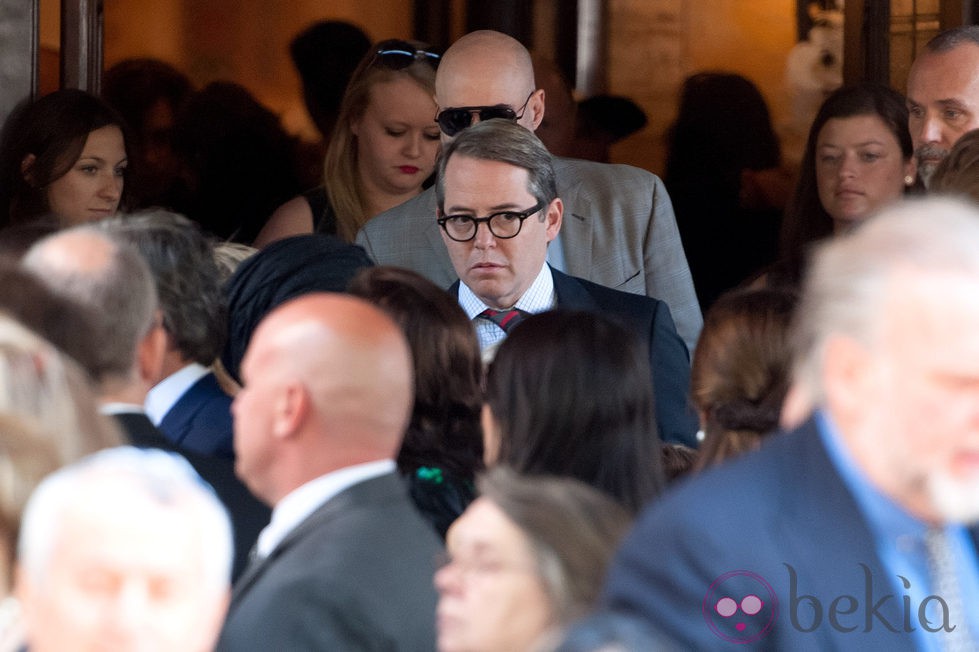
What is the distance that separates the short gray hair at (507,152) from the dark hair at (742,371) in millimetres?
1189

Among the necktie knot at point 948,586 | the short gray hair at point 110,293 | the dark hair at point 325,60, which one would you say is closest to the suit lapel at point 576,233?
the short gray hair at point 110,293

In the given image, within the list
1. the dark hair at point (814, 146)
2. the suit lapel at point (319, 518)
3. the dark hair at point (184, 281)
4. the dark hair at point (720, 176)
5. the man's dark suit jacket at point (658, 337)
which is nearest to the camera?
the suit lapel at point (319, 518)

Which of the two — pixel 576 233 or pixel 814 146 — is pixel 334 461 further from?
pixel 814 146

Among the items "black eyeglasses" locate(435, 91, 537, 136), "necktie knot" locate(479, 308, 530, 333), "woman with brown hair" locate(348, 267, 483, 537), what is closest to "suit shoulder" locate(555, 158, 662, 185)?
"black eyeglasses" locate(435, 91, 537, 136)

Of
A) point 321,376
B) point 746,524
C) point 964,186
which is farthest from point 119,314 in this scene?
point 964,186

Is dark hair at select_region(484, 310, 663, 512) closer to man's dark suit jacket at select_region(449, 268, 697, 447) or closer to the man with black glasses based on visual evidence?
man's dark suit jacket at select_region(449, 268, 697, 447)

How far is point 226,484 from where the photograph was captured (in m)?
3.03

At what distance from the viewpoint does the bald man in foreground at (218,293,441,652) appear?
2.35 m

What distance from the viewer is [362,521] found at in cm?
243

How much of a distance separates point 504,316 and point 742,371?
51.7 inches

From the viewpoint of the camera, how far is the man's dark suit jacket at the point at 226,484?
293 centimetres

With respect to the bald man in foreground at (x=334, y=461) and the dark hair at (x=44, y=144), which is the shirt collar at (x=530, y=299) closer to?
the dark hair at (x=44, y=144)

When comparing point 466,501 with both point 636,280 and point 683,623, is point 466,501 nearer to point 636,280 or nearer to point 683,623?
point 683,623

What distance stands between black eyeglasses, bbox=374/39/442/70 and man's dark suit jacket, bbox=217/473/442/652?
2.93m
